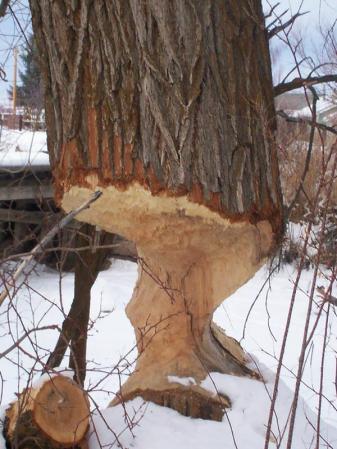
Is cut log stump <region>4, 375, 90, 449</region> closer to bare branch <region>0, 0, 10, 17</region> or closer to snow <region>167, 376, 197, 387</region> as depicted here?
snow <region>167, 376, 197, 387</region>

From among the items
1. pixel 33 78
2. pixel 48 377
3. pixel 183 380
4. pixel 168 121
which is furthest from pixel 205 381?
pixel 33 78

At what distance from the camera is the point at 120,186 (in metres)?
2.26

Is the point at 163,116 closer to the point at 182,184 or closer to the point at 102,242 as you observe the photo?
the point at 182,184

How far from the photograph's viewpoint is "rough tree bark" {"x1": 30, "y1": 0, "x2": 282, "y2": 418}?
7.01ft

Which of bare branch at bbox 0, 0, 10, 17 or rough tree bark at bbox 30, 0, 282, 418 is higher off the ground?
bare branch at bbox 0, 0, 10, 17

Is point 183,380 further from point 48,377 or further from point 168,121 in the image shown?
point 168,121

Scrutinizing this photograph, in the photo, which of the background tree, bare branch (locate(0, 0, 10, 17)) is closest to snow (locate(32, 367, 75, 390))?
the background tree

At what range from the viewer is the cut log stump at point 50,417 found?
6.66ft

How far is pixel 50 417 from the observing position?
6.77ft

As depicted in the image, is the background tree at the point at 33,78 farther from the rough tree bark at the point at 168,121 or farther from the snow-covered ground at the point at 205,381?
the snow-covered ground at the point at 205,381

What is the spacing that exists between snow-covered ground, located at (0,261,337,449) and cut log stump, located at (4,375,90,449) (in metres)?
0.08

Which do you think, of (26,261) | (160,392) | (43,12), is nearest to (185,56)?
(43,12)

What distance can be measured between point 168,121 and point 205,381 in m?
1.15

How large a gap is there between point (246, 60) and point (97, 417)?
4.92 feet
